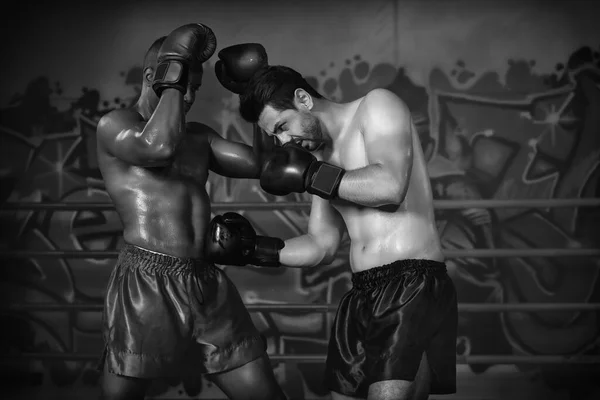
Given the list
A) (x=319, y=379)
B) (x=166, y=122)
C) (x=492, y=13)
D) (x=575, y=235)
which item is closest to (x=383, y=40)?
(x=492, y=13)

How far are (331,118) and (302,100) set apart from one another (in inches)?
4.5

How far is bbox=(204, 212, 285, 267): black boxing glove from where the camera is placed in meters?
2.34

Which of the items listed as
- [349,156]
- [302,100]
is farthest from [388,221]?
[302,100]

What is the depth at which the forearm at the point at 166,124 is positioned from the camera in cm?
221

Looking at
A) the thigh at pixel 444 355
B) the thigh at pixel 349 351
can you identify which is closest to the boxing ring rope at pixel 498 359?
the thigh at pixel 349 351

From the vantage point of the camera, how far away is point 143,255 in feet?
7.64

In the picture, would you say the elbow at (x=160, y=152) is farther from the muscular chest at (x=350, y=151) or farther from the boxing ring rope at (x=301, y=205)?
the boxing ring rope at (x=301, y=205)

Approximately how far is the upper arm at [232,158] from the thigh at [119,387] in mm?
792

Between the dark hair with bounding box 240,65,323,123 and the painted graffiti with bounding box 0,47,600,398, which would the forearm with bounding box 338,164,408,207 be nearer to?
the dark hair with bounding box 240,65,323,123

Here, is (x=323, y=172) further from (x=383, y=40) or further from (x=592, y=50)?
(x=592, y=50)

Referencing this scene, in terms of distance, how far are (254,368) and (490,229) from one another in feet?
8.20

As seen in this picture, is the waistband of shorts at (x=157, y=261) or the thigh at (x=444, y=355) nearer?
the thigh at (x=444, y=355)

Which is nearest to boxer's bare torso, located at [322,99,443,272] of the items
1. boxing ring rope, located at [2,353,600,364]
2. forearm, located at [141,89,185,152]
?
forearm, located at [141,89,185,152]

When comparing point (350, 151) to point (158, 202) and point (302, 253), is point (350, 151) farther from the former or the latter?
point (158, 202)
